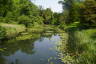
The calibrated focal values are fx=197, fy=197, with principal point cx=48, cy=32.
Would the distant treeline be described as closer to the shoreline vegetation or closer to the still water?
the shoreline vegetation

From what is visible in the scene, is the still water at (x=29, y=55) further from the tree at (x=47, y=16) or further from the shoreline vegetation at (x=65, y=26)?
the tree at (x=47, y=16)

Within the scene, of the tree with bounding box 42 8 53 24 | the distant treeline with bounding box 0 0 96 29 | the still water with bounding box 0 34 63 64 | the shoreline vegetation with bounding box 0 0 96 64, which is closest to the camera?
the shoreline vegetation with bounding box 0 0 96 64

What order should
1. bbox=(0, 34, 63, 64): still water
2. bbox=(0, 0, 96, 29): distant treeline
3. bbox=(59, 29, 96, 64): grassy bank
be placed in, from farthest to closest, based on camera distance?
bbox=(0, 0, 96, 29): distant treeline
bbox=(0, 34, 63, 64): still water
bbox=(59, 29, 96, 64): grassy bank

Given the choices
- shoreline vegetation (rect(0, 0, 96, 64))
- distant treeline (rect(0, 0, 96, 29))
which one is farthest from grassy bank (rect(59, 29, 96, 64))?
distant treeline (rect(0, 0, 96, 29))

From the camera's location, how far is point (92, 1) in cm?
2744

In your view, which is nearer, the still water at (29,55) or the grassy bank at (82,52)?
the grassy bank at (82,52)

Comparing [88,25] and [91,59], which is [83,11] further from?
[91,59]

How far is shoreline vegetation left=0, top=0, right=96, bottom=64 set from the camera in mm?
14913

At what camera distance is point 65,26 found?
59281mm

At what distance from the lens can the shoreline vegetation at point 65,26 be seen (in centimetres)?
1491

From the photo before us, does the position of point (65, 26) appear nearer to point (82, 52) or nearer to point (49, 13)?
point (49, 13)

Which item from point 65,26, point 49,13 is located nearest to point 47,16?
point 49,13

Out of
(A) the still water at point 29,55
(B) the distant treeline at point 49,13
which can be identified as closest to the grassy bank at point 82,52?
(A) the still water at point 29,55

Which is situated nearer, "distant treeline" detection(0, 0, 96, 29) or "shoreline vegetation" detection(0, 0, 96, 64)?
"shoreline vegetation" detection(0, 0, 96, 64)
